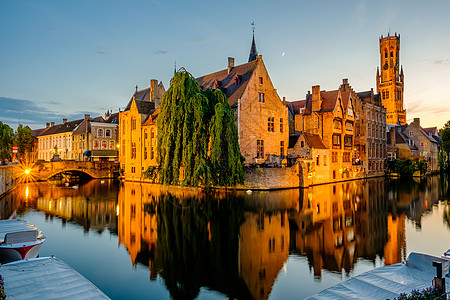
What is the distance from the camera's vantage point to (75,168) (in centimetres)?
5456

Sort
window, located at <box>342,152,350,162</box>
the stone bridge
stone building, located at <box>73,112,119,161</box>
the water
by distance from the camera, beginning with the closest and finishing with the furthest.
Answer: the water → window, located at <box>342,152,350,162</box> → the stone bridge → stone building, located at <box>73,112,119,161</box>

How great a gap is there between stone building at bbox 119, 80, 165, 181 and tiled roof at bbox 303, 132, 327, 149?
21.2m

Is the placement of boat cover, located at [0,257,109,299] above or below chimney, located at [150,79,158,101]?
below

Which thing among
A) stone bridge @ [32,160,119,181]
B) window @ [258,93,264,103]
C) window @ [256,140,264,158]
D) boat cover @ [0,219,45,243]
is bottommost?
boat cover @ [0,219,45,243]

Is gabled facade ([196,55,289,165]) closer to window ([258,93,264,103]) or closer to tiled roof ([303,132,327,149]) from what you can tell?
window ([258,93,264,103])

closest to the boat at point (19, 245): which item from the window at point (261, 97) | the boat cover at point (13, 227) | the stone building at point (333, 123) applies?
the boat cover at point (13, 227)

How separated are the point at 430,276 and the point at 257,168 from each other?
2863 centimetres

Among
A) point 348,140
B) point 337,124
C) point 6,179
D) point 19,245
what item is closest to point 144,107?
point 6,179

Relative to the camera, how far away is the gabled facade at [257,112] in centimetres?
4056

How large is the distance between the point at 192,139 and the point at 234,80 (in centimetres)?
1552

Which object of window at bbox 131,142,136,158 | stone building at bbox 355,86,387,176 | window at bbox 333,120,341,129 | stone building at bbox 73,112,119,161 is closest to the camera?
window at bbox 333,120,341,129

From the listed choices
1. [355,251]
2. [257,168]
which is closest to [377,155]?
[257,168]

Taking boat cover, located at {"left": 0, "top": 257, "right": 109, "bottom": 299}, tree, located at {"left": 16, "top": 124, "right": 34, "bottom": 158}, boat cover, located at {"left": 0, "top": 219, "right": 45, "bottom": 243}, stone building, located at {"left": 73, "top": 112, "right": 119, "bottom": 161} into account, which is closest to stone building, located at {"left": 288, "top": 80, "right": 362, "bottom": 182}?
boat cover, located at {"left": 0, "top": 219, "right": 45, "bottom": 243}

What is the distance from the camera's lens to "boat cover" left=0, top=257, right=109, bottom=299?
7.59 meters
